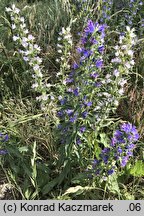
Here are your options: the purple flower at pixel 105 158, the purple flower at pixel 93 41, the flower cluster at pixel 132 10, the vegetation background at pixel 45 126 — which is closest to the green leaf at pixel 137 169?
the vegetation background at pixel 45 126

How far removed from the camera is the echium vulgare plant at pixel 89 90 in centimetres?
209

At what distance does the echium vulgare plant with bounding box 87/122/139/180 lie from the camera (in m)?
1.99

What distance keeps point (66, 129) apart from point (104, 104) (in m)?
0.28

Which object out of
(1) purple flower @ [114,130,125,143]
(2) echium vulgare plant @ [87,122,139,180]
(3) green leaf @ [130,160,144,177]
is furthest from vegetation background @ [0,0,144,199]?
(1) purple flower @ [114,130,125,143]

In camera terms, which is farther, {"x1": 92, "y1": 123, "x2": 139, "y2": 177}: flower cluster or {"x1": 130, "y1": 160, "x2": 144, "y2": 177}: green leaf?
{"x1": 130, "y1": 160, "x2": 144, "y2": 177}: green leaf

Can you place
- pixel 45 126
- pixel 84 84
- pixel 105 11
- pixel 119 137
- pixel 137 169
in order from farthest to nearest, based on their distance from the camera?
pixel 105 11, pixel 45 126, pixel 137 169, pixel 84 84, pixel 119 137

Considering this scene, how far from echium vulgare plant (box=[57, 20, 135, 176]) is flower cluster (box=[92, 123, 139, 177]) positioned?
21cm

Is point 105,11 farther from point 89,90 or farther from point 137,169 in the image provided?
point 137,169

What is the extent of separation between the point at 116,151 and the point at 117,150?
0.01m

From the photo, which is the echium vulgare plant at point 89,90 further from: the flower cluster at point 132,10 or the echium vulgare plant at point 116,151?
the flower cluster at point 132,10

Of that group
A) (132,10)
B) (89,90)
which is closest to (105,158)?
(89,90)

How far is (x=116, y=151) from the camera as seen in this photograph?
2.04 m

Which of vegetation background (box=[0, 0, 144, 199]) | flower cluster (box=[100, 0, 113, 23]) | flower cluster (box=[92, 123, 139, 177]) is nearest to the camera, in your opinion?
flower cluster (box=[92, 123, 139, 177])

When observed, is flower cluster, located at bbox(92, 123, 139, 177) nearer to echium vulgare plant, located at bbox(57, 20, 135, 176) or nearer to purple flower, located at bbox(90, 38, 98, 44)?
echium vulgare plant, located at bbox(57, 20, 135, 176)
